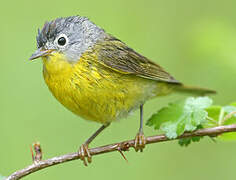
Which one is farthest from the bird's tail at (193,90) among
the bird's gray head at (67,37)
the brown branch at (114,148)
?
the brown branch at (114,148)

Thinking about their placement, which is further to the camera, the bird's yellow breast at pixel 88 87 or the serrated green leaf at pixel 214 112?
the bird's yellow breast at pixel 88 87

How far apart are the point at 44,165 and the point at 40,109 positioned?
3.40 m

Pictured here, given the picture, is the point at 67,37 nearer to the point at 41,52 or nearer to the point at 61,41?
the point at 61,41

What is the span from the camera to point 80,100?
207 inches

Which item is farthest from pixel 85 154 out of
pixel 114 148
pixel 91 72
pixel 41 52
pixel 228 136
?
pixel 228 136

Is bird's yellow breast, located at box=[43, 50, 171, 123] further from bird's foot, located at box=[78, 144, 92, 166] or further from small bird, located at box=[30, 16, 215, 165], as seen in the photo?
bird's foot, located at box=[78, 144, 92, 166]

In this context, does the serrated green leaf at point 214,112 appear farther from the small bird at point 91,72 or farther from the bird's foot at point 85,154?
the bird's foot at point 85,154

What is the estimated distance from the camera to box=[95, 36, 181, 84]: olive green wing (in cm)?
566

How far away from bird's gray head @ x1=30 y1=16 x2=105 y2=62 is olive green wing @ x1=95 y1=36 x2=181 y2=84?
18 centimetres

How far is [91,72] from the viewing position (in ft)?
17.6

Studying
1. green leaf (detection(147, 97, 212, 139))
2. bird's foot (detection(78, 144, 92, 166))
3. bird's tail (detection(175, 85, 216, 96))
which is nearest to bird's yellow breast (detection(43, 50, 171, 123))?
bird's foot (detection(78, 144, 92, 166))

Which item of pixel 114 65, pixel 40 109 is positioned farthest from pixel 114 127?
pixel 114 65

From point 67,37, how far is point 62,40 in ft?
0.45

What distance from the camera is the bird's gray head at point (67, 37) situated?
5.29 m
